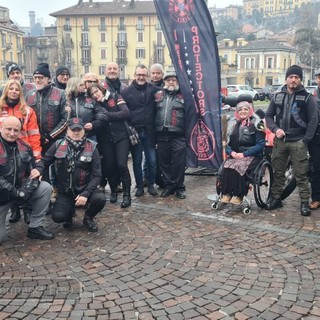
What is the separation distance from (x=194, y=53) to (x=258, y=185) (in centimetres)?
242

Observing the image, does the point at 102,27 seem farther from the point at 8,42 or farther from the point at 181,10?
the point at 181,10

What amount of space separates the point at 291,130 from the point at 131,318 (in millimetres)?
3657

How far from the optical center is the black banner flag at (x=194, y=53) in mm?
6934

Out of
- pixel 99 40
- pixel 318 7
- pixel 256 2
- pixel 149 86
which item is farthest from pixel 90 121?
pixel 256 2

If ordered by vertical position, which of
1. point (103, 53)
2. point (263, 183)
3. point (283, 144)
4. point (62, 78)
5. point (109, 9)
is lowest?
point (263, 183)

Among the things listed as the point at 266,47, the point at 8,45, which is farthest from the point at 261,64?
the point at 8,45

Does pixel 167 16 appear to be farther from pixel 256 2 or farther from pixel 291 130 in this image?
pixel 256 2

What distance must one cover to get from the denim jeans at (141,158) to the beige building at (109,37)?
7274 cm

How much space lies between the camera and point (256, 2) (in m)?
185

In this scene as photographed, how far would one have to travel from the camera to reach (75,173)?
5.32 meters

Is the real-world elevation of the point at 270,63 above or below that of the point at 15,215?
above

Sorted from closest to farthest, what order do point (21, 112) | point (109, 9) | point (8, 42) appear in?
point (21, 112), point (8, 42), point (109, 9)

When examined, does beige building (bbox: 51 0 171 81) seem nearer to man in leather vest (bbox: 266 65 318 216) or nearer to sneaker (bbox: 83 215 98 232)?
man in leather vest (bbox: 266 65 318 216)

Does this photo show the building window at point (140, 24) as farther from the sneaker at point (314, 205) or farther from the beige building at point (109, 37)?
the sneaker at point (314, 205)
